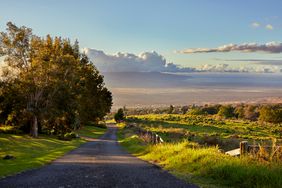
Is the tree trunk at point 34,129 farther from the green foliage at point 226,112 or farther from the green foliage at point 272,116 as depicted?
the green foliage at point 226,112

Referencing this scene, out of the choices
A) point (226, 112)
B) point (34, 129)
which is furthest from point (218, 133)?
point (226, 112)

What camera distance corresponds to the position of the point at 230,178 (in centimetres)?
1480

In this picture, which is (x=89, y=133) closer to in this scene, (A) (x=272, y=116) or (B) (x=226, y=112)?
(A) (x=272, y=116)

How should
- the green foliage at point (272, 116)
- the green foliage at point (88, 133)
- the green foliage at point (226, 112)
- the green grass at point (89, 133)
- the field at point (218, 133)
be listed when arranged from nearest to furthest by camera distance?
1. the field at point (218, 133)
2. the green foliage at point (88, 133)
3. the green grass at point (89, 133)
4. the green foliage at point (272, 116)
5. the green foliage at point (226, 112)

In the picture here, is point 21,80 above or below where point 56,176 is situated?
above

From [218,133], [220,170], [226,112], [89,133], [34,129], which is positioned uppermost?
[220,170]

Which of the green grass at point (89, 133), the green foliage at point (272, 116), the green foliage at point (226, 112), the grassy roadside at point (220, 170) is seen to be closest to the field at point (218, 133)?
the grassy roadside at point (220, 170)

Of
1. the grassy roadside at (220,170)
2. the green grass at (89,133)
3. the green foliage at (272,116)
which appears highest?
the grassy roadside at (220,170)

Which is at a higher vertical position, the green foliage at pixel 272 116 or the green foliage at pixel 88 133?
the green foliage at pixel 272 116

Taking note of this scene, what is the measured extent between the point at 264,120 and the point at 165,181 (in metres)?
136

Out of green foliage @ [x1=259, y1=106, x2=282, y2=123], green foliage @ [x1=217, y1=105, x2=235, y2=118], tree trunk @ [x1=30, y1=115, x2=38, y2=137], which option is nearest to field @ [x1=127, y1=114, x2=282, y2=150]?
tree trunk @ [x1=30, y1=115, x2=38, y2=137]

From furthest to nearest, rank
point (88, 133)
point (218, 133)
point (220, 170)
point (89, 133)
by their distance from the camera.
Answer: point (89, 133) → point (88, 133) → point (218, 133) → point (220, 170)

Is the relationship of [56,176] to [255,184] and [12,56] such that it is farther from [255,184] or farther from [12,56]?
[12,56]

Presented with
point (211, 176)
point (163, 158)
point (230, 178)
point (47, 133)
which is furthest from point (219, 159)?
point (47, 133)
